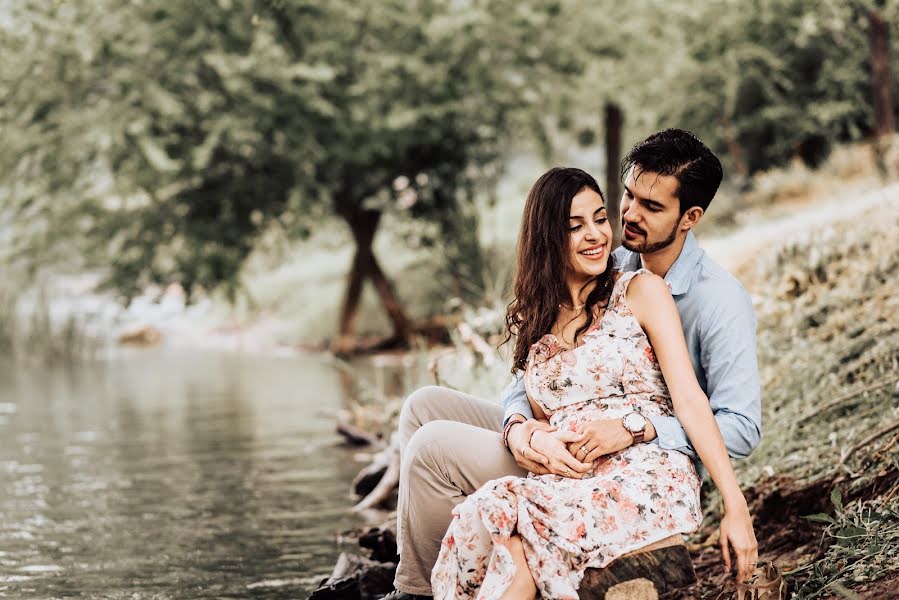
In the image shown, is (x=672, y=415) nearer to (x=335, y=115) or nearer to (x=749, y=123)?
(x=335, y=115)

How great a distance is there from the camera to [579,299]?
3.73 metres

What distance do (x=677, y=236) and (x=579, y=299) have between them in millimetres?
418

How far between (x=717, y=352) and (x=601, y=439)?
1.62 ft

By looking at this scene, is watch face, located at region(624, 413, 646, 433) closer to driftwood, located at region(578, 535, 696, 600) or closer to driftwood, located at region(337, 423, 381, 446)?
driftwood, located at region(578, 535, 696, 600)

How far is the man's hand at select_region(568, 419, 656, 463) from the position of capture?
11.3ft

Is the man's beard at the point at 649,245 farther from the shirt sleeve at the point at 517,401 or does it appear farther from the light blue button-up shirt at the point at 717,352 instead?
the shirt sleeve at the point at 517,401

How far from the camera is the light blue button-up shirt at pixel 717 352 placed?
3.53 metres

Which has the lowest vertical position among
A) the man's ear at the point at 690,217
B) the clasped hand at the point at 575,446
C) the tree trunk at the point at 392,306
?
the tree trunk at the point at 392,306

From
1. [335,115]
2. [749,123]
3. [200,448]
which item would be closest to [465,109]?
[335,115]

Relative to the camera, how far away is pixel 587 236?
143 inches

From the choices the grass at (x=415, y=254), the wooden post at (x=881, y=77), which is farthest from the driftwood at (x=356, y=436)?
the wooden post at (x=881, y=77)

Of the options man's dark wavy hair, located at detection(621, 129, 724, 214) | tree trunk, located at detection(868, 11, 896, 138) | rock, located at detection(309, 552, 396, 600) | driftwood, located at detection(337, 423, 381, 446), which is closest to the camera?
man's dark wavy hair, located at detection(621, 129, 724, 214)

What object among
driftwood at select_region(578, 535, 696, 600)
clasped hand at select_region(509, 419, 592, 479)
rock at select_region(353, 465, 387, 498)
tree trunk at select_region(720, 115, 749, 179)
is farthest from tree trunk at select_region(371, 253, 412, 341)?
driftwood at select_region(578, 535, 696, 600)

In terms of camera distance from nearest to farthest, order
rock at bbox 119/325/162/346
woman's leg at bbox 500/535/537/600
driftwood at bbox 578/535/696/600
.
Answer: woman's leg at bbox 500/535/537/600 → driftwood at bbox 578/535/696/600 → rock at bbox 119/325/162/346
